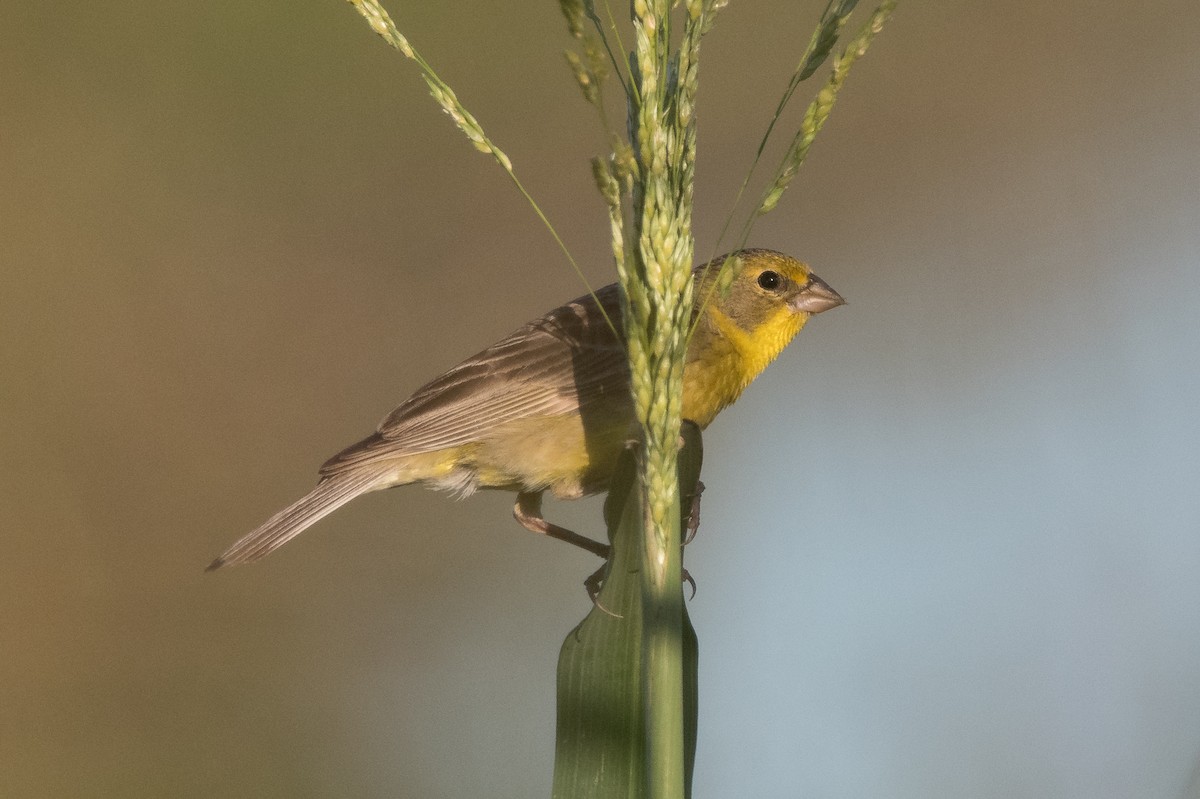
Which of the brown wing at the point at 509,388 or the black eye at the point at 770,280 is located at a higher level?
the black eye at the point at 770,280

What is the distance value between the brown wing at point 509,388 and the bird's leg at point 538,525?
287 mm

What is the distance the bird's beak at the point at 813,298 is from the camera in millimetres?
3193

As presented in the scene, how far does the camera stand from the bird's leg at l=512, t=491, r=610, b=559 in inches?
117

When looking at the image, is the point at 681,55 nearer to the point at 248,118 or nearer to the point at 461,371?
the point at 461,371

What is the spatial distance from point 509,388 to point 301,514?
0.64 m

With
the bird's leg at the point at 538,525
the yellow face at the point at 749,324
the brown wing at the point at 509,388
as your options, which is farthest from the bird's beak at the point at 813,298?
the bird's leg at the point at 538,525

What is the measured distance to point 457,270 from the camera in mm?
3334

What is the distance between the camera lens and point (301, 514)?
2.63 metres

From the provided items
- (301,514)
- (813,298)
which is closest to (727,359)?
(813,298)

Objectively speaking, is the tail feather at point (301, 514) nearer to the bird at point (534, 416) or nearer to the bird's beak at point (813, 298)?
the bird at point (534, 416)

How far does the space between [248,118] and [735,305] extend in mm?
1561

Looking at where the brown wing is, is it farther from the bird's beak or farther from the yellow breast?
the bird's beak

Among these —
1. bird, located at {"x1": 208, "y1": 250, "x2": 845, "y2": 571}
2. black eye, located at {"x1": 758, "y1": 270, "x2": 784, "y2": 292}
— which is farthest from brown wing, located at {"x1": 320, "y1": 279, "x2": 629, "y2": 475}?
black eye, located at {"x1": 758, "y1": 270, "x2": 784, "y2": 292}

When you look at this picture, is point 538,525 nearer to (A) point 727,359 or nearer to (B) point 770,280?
(A) point 727,359
